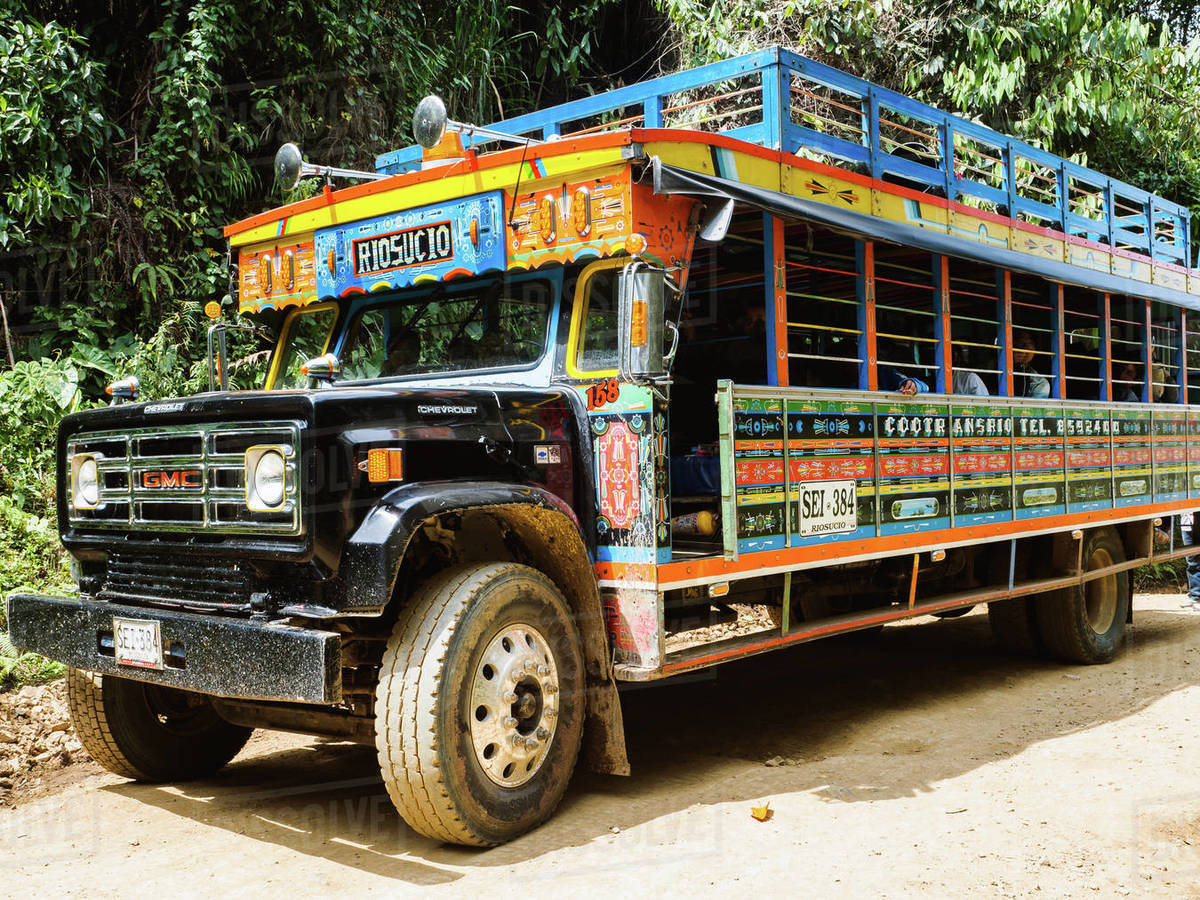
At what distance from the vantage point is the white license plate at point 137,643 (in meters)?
3.98

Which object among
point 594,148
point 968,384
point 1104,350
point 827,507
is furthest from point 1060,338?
point 594,148

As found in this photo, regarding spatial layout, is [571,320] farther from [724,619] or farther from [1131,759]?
[1131,759]

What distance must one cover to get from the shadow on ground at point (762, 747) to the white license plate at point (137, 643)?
838 millimetres

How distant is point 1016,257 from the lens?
705 centimetres

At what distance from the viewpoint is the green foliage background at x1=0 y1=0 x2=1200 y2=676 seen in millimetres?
8031

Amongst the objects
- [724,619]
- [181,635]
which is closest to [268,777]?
[181,635]

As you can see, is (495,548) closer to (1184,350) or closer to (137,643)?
(137,643)

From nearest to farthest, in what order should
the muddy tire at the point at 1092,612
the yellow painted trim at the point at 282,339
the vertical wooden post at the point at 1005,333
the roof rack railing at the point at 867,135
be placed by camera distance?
the roof rack railing at the point at 867,135 → the yellow painted trim at the point at 282,339 → the vertical wooden post at the point at 1005,333 → the muddy tire at the point at 1092,612

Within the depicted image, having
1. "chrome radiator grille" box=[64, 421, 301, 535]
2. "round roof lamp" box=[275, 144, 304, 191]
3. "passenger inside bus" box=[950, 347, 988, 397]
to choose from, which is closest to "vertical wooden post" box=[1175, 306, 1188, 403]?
"passenger inside bus" box=[950, 347, 988, 397]

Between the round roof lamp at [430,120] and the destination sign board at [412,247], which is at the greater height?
the round roof lamp at [430,120]

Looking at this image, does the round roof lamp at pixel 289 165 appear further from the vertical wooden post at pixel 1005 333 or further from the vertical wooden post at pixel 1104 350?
the vertical wooden post at pixel 1104 350

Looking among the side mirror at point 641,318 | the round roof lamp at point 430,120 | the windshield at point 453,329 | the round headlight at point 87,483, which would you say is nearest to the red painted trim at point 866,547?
the side mirror at point 641,318

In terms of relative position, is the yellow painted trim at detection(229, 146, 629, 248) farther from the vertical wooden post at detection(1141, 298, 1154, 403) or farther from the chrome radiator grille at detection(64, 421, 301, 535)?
the vertical wooden post at detection(1141, 298, 1154, 403)

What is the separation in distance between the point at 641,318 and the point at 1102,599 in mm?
5619
